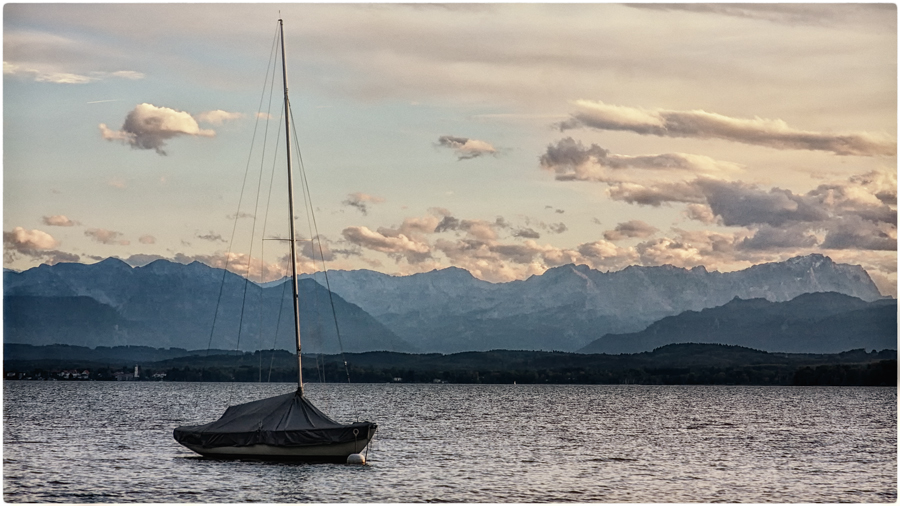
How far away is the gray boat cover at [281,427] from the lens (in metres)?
51.1

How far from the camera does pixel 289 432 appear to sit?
168ft

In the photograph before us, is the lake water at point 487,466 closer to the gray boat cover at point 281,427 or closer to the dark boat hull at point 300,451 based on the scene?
the dark boat hull at point 300,451

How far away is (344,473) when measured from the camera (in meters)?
51.0

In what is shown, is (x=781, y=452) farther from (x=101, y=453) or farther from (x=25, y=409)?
(x=25, y=409)

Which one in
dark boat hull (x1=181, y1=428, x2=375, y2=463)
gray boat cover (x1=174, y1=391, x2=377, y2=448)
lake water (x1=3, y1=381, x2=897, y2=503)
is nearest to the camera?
lake water (x1=3, y1=381, x2=897, y2=503)

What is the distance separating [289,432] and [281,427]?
56cm

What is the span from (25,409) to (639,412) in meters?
70.3

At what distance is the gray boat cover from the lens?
2010 inches

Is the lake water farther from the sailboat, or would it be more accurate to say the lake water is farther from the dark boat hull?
the sailboat

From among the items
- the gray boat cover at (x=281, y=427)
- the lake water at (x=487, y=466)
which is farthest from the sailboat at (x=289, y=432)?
the lake water at (x=487, y=466)

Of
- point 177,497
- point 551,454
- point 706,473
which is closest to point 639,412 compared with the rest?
point 551,454

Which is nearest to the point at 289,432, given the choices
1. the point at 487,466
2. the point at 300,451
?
the point at 300,451

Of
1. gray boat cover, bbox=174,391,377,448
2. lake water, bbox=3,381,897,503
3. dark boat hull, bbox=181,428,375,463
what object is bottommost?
lake water, bbox=3,381,897,503

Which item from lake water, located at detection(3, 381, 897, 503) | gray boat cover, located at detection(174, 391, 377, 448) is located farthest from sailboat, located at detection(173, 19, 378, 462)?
lake water, located at detection(3, 381, 897, 503)
